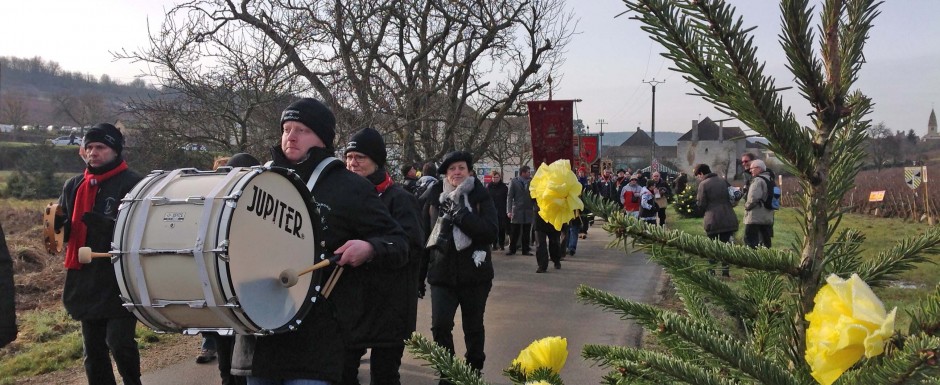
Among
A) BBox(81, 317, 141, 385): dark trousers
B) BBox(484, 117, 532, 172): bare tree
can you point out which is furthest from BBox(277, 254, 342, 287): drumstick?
BBox(484, 117, 532, 172): bare tree

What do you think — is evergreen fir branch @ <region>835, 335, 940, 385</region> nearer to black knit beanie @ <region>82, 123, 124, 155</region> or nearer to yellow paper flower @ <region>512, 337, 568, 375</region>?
yellow paper flower @ <region>512, 337, 568, 375</region>

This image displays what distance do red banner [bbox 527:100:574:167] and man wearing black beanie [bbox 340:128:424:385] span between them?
921 millimetres

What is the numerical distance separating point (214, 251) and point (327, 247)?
78 centimetres

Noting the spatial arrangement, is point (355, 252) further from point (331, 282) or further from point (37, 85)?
point (37, 85)

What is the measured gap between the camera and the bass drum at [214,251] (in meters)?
2.62

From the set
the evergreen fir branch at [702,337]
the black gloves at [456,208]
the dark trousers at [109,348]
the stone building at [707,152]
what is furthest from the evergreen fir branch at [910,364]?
the stone building at [707,152]

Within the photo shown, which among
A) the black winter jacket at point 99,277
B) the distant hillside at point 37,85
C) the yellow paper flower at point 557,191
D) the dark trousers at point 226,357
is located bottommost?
the dark trousers at point 226,357

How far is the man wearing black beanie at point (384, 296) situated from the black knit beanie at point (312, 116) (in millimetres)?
852

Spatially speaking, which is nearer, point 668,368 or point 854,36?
point 854,36

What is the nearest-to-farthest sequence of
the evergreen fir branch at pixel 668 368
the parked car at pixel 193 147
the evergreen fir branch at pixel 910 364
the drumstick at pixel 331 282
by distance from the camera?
the evergreen fir branch at pixel 910 364 → the evergreen fir branch at pixel 668 368 → the drumstick at pixel 331 282 → the parked car at pixel 193 147

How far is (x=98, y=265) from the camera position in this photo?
190 inches

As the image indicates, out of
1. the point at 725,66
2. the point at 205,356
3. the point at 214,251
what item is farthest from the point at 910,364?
the point at 205,356

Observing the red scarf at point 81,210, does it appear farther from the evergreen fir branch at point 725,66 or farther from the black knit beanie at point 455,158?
the evergreen fir branch at point 725,66

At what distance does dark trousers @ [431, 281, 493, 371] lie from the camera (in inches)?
223
